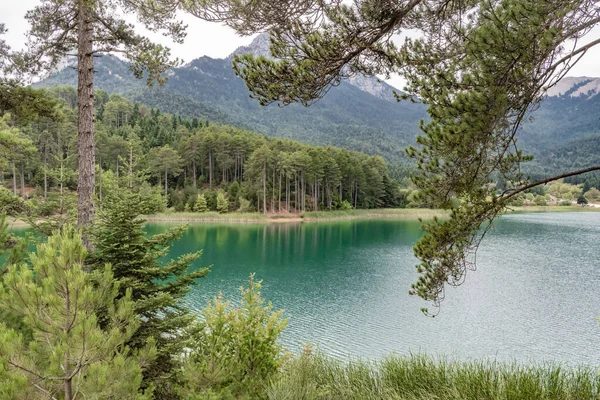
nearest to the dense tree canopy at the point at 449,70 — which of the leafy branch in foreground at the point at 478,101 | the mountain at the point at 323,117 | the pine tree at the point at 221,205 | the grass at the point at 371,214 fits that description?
the leafy branch in foreground at the point at 478,101

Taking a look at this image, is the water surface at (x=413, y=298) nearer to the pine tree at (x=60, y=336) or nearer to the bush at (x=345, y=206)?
the pine tree at (x=60, y=336)

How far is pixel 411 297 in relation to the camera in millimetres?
13031

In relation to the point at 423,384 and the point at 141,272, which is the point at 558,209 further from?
the point at 141,272

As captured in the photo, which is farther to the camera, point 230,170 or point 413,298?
point 230,170

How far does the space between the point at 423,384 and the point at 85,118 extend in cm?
573

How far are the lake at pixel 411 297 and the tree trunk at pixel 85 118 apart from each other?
180 inches

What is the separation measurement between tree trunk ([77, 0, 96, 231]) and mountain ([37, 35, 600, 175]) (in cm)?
10080

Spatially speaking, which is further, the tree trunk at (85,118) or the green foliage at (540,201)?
the green foliage at (540,201)

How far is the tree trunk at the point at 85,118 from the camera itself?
514cm

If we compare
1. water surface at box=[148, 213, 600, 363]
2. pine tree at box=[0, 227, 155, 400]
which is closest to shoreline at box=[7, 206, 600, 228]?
water surface at box=[148, 213, 600, 363]

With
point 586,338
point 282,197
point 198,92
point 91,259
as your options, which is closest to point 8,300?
point 91,259

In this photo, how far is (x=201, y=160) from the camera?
49.8 metres

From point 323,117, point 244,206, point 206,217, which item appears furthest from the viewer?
point 323,117

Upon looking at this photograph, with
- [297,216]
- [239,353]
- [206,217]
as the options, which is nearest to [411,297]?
[239,353]
